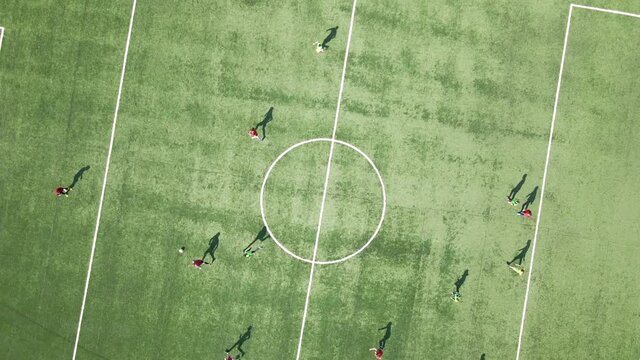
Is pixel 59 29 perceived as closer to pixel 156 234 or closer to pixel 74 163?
pixel 74 163

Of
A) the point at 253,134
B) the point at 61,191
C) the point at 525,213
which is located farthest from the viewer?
the point at 525,213

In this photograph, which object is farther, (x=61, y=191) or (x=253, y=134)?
(x=253, y=134)

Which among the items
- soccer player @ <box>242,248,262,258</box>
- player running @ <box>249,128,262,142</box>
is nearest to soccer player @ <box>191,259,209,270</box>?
soccer player @ <box>242,248,262,258</box>

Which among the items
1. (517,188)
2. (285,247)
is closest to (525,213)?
(517,188)

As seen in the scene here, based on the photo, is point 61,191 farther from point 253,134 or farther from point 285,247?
point 285,247

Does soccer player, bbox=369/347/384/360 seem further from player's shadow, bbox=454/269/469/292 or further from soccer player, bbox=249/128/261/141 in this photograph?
soccer player, bbox=249/128/261/141

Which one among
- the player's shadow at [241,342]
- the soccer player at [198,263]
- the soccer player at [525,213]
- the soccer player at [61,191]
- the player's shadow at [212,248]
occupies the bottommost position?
the player's shadow at [241,342]

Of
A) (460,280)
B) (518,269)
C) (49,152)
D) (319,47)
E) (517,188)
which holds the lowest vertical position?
(460,280)

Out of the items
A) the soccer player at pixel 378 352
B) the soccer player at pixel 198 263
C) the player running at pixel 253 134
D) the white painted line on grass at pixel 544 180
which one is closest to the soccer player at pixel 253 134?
the player running at pixel 253 134

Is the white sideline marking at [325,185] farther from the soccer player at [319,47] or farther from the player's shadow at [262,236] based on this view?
the player's shadow at [262,236]
